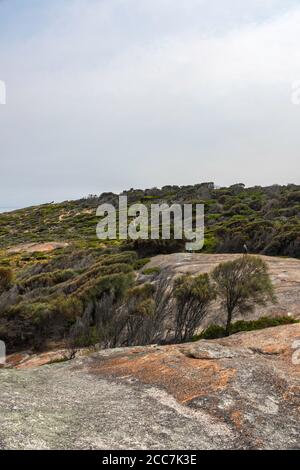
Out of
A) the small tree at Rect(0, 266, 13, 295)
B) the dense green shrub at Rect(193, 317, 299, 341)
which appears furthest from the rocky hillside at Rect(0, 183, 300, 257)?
the dense green shrub at Rect(193, 317, 299, 341)

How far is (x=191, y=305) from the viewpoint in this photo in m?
14.5

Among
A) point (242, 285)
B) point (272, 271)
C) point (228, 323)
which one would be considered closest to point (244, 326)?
point (228, 323)

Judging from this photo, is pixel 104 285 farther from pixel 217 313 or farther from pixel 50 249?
pixel 50 249

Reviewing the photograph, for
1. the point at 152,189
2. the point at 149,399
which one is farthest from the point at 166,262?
the point at 152,189

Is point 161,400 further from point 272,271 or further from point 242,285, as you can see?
point 272,271

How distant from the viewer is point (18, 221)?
280 feet

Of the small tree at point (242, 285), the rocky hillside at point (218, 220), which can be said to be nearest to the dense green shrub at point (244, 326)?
the small tree at point (242, 285)

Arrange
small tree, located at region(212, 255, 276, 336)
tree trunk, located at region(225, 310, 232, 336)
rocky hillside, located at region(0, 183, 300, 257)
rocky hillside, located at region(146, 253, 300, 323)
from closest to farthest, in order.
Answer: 1. tree trunk, located at region(225, 310, 232, 336)
2. small tree, located at region(212, 255, 276, 336)
3. rocky hillside, located at region(146, 253, 300, 323)
4. rocky hillside, located at region(0, 183, 300, 257)

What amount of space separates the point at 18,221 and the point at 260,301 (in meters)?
76.9

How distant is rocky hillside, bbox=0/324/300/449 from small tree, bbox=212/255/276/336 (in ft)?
13.7

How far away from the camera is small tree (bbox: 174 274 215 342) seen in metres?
14.0

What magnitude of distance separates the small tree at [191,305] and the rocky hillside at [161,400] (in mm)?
3735

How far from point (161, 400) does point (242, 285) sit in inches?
315

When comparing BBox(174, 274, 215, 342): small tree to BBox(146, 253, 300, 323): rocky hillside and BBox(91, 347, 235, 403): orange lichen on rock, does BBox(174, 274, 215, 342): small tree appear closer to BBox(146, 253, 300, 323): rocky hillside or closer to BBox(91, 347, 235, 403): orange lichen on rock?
BBox(146, 253, 300, 323): rocky hillside
